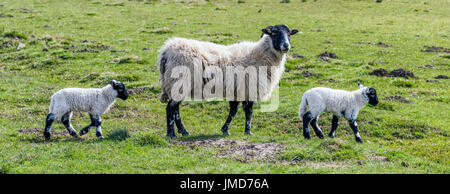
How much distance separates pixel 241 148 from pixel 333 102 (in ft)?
10.6

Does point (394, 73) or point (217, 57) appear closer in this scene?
point (217, 57)

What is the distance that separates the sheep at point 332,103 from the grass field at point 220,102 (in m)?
0.66

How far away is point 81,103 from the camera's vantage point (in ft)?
41.7

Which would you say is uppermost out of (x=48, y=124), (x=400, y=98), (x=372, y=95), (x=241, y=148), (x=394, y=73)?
(x=372, y=95)

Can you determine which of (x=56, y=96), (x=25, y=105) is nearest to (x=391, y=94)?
(x=56, y=96)

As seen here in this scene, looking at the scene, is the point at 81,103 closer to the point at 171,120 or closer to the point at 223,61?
the point at 171,120

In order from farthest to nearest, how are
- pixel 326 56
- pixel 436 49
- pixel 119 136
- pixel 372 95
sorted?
1. pixel 436 49
2. pixel 326 56
3. pixel 372 95
4. pixel 119 136

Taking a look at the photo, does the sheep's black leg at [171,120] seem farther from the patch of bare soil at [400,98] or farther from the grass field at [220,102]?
the patch of bare soil at [400,98]

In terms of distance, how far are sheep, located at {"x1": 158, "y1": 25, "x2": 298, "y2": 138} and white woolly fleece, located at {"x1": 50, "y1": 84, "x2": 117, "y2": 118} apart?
5.49ft

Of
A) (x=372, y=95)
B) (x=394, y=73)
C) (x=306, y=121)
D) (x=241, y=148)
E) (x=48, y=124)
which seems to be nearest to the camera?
(x=241, y=148)

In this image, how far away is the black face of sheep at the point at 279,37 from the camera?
13.2 m

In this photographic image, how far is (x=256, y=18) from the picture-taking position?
37406 mm

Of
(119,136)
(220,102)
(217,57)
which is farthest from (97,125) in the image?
(220,102)

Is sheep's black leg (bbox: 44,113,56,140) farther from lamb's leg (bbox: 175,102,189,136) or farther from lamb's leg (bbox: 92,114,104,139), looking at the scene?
lamb's leg (bbox: 175,102,189,136)
